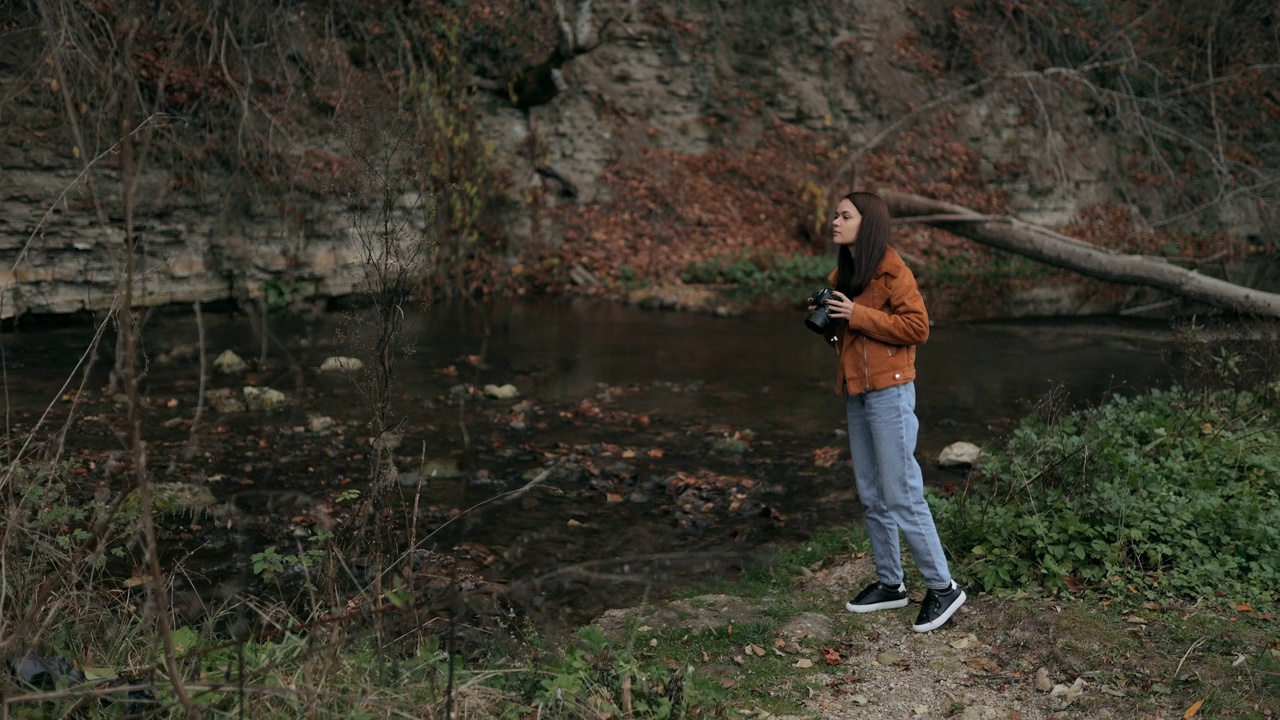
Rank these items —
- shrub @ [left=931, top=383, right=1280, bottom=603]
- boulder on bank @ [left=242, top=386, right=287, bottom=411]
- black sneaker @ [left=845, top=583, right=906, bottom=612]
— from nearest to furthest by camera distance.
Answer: shrub @ [left=931, top=383, right=1280, bottom=603] < black sneaker @ [left=845, top=583, right=906, bottom=612] < boulder on bank @ [left=242, top=386, right=287, bottom=411]

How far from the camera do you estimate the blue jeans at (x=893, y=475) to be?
4816 millimetres

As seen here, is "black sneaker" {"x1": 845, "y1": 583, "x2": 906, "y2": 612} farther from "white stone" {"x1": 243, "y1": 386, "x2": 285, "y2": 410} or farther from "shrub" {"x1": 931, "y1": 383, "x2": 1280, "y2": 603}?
"white stone" {"x1": 243, "y1": 386, "x2": 285, "y2": 410}

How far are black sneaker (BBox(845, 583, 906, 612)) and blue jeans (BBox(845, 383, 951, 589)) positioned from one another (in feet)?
0.61

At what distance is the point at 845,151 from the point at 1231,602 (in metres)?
14.7

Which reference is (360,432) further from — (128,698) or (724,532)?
(128,698)

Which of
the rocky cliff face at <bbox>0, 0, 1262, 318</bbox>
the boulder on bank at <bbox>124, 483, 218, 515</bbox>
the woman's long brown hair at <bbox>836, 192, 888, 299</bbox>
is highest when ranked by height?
the rocky cliff face at <bbox>0, 0, 1262, 318</bbox>

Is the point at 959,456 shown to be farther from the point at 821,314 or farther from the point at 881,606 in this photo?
the point at 821,314

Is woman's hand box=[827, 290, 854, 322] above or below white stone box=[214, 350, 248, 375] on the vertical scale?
above

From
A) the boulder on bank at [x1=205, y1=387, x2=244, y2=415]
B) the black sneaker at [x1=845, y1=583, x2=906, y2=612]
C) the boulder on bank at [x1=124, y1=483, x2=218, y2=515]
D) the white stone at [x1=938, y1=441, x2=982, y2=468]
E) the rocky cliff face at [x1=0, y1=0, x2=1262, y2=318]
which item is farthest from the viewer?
the rocky cliff face at [x1=0, y1=0, x2=1262, y2=318]

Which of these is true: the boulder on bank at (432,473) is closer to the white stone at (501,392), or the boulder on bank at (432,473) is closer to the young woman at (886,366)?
the white stone at (501,392)

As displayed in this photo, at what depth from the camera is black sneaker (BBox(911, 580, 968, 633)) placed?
191 inches

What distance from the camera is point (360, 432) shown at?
8680 millimetres

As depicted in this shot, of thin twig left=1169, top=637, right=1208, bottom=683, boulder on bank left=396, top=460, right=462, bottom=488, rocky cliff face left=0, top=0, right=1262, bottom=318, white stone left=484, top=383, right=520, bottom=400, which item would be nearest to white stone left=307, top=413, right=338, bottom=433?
boulder on bank left=396, top=460, right=462, bottom=488

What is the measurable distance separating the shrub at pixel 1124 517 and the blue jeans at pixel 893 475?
49 cm
